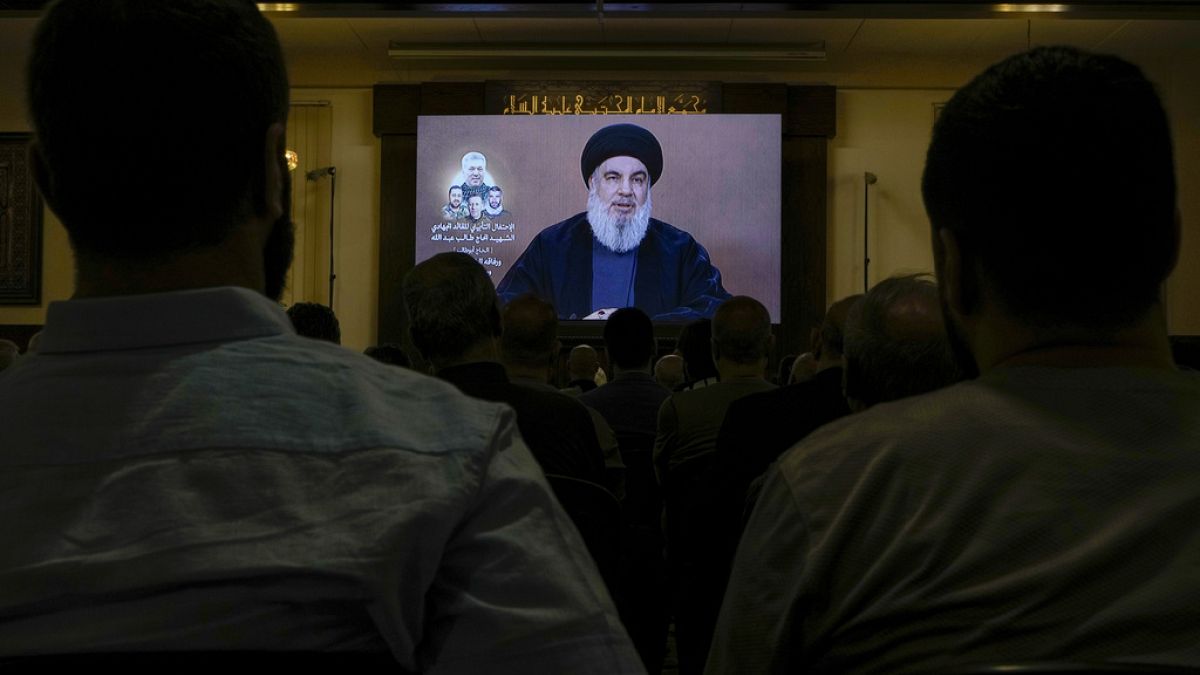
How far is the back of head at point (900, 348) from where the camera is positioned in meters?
2.00

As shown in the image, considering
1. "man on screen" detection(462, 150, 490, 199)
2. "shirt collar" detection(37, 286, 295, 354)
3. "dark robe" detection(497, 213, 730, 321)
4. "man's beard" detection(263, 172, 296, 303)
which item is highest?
"man on screen" detection(462, 150, 490, 199)

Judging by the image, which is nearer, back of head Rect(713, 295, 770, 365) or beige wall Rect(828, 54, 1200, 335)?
back of head Rect(713, 295, 770, 365)

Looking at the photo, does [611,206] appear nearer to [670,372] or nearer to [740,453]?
[670,372]

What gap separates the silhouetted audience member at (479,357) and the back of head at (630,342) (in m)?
1.38

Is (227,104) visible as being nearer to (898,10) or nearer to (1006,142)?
(1006,142)

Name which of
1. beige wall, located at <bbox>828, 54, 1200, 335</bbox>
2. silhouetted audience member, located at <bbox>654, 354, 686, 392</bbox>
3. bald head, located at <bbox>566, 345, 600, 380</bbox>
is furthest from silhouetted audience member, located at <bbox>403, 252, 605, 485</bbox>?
beige wall, located at <bbox>828, 54, 1200, 335</bbox>

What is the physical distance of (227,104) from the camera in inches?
35.0

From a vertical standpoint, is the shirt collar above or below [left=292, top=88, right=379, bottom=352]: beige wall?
below

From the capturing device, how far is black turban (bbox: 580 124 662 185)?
9602mm

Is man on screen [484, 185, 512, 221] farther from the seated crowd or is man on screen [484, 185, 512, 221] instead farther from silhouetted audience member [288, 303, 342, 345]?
the seated crowd

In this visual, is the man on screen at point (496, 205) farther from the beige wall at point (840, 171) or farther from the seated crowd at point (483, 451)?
the seated crowd at point (483, 451)

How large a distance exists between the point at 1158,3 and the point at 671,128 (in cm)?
362

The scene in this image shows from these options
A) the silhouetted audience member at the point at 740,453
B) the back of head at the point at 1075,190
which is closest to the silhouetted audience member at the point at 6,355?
the silhouetted audience member at the point at 740,453

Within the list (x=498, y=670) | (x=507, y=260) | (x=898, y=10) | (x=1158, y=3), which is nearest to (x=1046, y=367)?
(x=498, y=670)
